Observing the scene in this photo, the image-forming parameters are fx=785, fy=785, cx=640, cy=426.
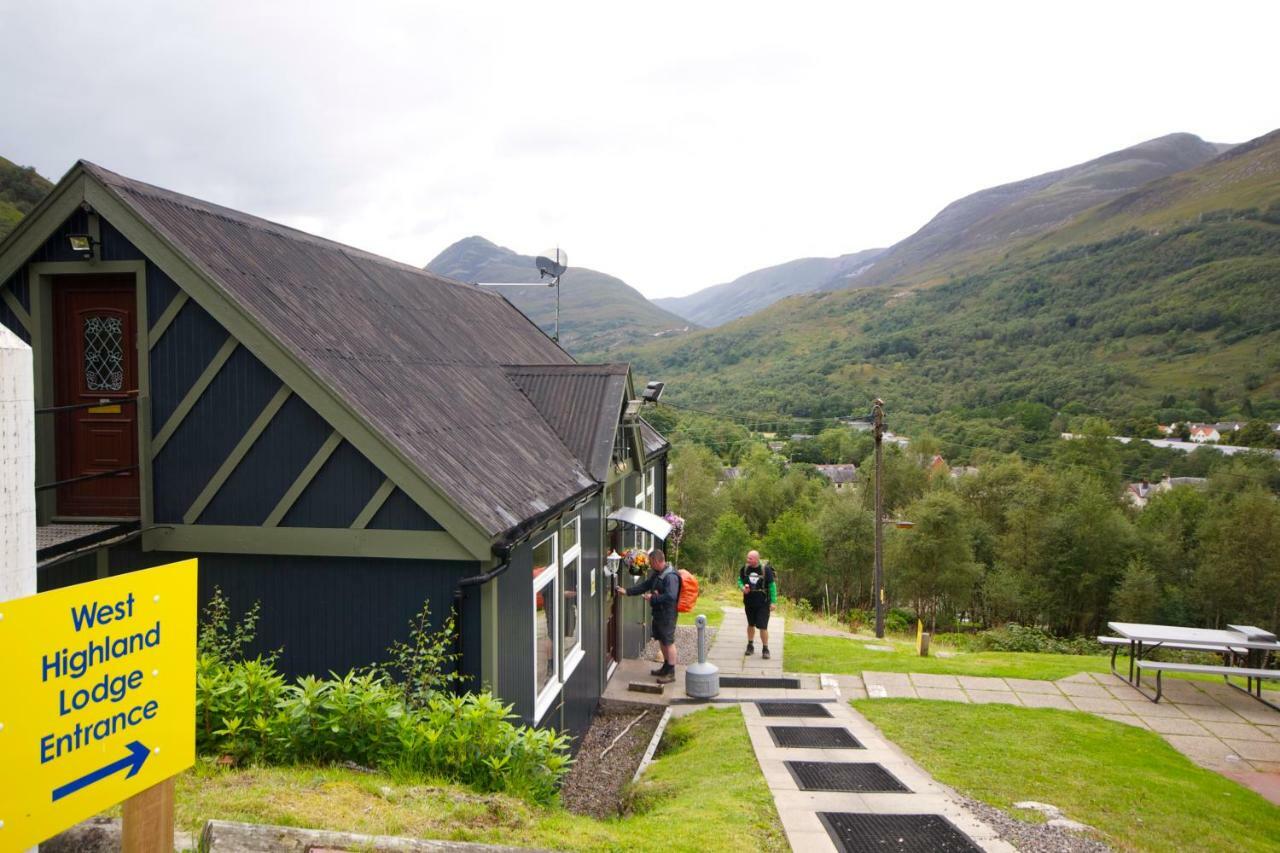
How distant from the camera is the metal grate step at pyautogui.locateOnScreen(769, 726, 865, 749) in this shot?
354 inches

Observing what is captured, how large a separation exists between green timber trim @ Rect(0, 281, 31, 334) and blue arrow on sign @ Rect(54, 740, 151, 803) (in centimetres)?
547

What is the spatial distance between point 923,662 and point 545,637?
329 inches

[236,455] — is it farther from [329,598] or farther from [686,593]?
[686,593]

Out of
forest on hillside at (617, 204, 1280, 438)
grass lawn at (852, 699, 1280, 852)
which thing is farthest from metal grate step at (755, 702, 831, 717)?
Result: forest on hillside at (617, 204, 1280, 438)

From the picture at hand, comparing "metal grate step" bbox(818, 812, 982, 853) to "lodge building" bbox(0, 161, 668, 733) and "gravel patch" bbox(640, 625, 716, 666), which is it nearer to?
"lodge building" bbox(0, 161, 668, 733)

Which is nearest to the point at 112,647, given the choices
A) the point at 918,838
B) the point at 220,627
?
the point at 220,627

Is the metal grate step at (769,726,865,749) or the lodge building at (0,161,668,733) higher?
the lodge building at (0,161,668,733)

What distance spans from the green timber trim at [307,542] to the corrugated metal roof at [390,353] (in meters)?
0.46

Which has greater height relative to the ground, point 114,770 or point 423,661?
point 114,770

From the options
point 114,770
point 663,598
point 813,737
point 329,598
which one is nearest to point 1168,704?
point 813,737

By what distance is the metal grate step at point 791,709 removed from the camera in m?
10.6

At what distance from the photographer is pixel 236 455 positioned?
6875 mm

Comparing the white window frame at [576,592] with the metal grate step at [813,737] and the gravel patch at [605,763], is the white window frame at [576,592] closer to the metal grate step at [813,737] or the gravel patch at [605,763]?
the gravel patch at [605,763]

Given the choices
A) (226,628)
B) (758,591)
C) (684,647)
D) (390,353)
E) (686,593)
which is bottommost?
(684,647)
